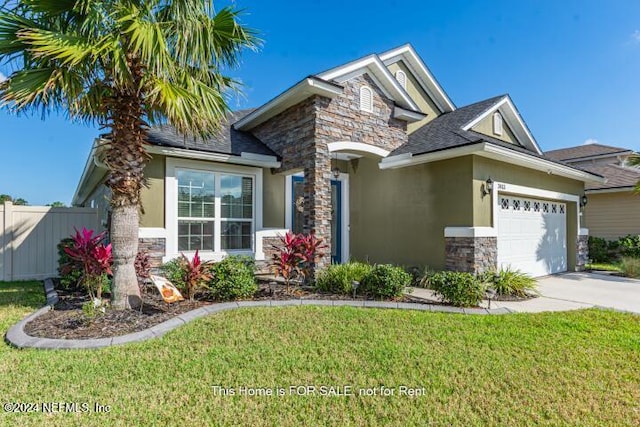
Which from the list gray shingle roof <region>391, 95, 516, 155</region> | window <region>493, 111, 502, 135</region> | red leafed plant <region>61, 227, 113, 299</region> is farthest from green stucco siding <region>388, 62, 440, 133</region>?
red leafed plant <region>61, 227, 113, 299</region>

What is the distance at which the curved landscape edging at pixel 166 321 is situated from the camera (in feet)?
13.5

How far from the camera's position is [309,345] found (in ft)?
13.8

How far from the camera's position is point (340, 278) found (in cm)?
714

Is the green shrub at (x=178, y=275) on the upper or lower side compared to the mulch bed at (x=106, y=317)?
upper

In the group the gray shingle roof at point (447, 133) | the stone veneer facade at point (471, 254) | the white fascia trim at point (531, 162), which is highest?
the gray shingle roof at point (447, 133)

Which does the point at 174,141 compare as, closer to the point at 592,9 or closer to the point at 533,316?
the point at 533,316

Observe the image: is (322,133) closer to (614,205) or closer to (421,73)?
(421,73)

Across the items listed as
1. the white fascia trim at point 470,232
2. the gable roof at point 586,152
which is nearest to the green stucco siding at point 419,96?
the white fascia trim at point 470,232

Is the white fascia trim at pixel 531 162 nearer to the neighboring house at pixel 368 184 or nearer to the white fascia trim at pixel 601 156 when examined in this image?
the neighboring house at pixel 368 184

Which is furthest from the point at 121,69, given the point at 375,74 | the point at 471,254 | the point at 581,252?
the point at 581,252

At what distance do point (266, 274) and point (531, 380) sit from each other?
7.07m

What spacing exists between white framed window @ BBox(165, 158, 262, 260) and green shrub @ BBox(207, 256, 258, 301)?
99.5 inches

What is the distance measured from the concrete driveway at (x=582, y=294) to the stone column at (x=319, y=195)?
13.0 feet

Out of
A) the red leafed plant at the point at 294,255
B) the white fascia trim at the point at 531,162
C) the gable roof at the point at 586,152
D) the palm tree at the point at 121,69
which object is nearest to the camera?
the palm tree at the point at 121,69
